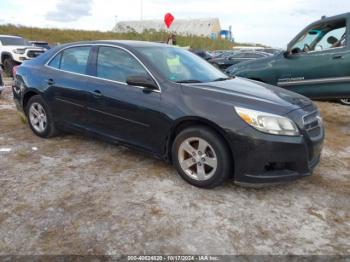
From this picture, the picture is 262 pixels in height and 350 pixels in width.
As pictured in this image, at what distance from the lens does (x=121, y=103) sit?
4047mm

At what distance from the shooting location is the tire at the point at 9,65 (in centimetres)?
1369

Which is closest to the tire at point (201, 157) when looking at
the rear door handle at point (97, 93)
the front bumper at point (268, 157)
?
the front bumper at point (268, 157)

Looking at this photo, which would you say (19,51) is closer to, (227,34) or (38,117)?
(38,117)

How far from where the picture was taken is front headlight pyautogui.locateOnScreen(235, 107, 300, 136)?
3297 millimetres

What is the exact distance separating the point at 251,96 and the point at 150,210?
5.04 feet

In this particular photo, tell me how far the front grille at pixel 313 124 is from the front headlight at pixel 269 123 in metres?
0.21

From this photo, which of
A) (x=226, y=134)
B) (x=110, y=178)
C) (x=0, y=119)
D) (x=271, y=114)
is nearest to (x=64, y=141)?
(x=110, y=178)

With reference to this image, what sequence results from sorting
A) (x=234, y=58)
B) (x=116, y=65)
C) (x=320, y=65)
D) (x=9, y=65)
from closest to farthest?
(x=116, y=65) < (x=320, y=65) < (x=9, y=65) < (x=234, y=58)

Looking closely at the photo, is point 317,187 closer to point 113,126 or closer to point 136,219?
point 136,219

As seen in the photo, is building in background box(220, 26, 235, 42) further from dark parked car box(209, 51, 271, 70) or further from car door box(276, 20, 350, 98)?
car door box(276, 20, 350, 98)

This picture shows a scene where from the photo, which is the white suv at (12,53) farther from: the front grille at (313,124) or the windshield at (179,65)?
the front grille at (313,124)

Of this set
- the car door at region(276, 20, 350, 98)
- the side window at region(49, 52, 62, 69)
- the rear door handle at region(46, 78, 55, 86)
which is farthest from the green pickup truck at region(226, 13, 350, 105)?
the rear door handle at region(46, 78, 55, 86)

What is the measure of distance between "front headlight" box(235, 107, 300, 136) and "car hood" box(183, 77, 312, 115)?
7cm

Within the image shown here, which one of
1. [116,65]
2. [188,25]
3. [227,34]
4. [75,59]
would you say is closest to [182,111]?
[116,65]
